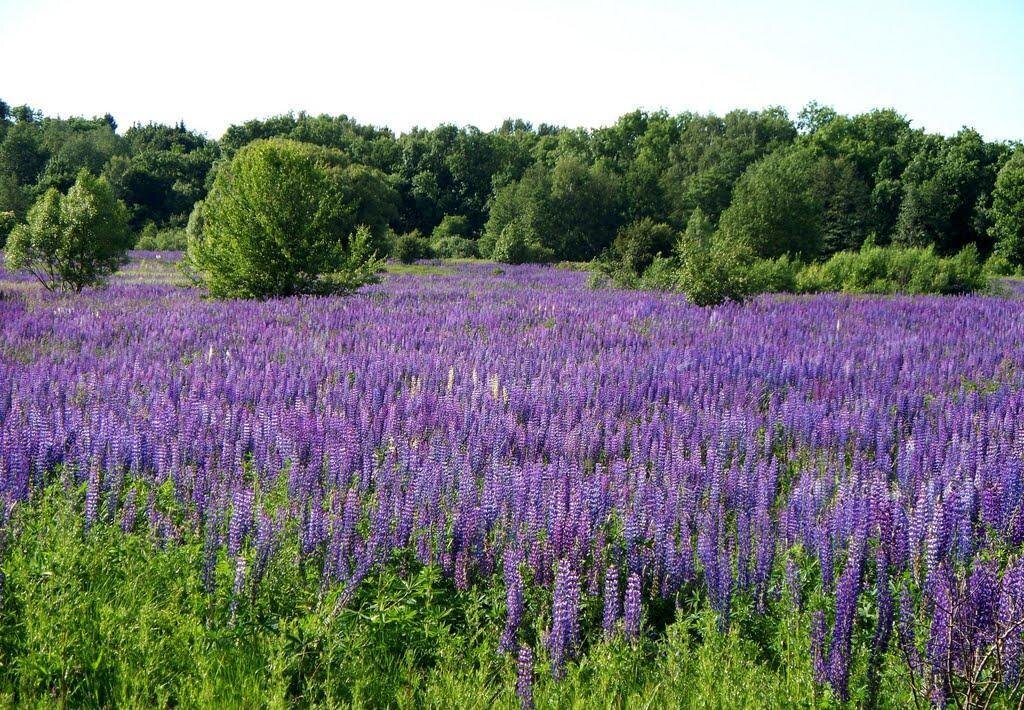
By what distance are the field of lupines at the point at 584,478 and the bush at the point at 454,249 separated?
154 feet

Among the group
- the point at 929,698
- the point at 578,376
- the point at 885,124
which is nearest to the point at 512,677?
the point at 929,698

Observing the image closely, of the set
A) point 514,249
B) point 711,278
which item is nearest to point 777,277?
point 711,278

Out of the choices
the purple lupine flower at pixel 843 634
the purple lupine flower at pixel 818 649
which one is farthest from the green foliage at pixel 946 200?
the purple lupine flower at pixel 818 649

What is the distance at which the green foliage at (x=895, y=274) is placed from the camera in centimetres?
2500

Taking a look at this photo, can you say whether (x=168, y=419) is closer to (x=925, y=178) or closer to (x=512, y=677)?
(x=512, y=677)

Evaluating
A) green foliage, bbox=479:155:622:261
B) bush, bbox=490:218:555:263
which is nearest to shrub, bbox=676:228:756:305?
bush, bbox=490:218:555:263

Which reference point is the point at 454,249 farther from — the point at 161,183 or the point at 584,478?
the point at 584,478

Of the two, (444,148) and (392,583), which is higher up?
(444,148)

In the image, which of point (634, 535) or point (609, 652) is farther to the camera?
point (634, 535)

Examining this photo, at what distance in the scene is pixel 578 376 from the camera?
826cm

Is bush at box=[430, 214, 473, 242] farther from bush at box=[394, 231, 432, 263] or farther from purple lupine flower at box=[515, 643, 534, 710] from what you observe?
purple lupine flower at box=[515, 643, 534, 710]

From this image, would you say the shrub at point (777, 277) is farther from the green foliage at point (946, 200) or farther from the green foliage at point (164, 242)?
the green foliage at point (164, 242)

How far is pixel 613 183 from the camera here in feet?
232

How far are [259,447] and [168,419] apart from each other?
0.98m
